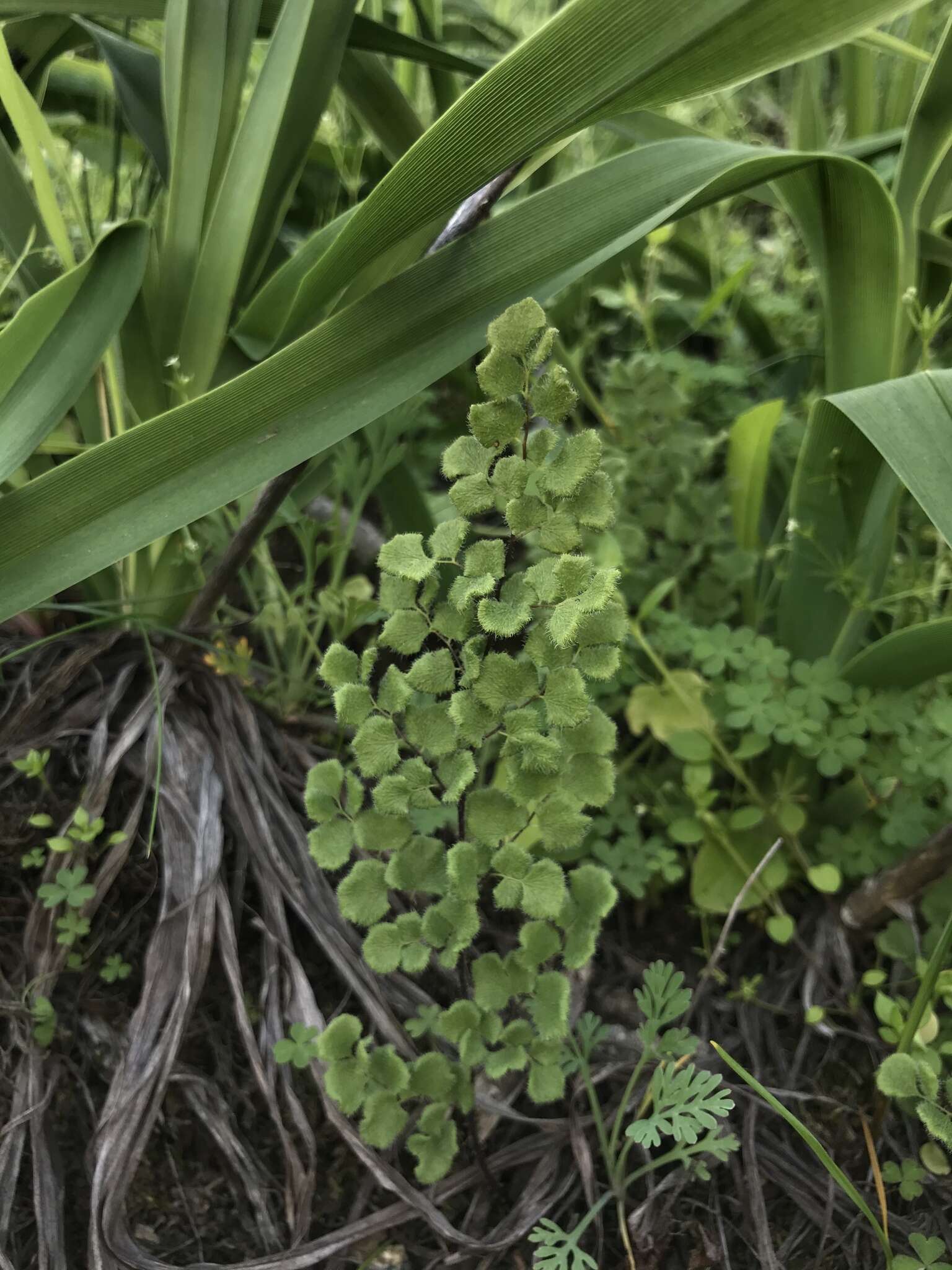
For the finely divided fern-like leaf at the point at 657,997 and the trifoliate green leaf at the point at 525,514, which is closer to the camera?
the trifoliate green leaf at the point at 525,514

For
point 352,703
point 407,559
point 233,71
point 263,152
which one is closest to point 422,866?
point 352,703

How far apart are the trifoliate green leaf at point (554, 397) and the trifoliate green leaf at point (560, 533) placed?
6cm

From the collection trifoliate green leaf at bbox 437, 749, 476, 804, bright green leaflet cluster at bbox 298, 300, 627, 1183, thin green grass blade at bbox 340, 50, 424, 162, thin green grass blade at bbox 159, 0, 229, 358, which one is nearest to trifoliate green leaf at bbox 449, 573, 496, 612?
bright green leaflet cluster at bbox 298, 300, 627, 1183

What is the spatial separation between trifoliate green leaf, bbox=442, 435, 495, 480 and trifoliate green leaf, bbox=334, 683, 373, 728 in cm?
17

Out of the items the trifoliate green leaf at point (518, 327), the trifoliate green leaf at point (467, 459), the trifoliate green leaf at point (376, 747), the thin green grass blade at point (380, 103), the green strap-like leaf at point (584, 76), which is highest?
the thin green grass blade at point (380, 103)

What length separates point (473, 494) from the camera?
0.64 metres

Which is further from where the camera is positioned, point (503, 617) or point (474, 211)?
point (474, 211)

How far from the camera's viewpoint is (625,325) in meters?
1.72

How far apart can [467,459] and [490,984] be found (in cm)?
40

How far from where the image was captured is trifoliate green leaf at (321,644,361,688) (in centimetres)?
68

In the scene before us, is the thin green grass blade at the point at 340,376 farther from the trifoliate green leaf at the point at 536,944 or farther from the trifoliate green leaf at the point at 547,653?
the trifoliate green leaf at the point at 536,944

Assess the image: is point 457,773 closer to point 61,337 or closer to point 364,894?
point 364,894

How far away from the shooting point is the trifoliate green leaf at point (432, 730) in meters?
0.66

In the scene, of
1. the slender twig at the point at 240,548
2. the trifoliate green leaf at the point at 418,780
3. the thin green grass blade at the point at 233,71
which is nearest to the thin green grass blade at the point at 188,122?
the thin green grass blade at the point at 233,71
